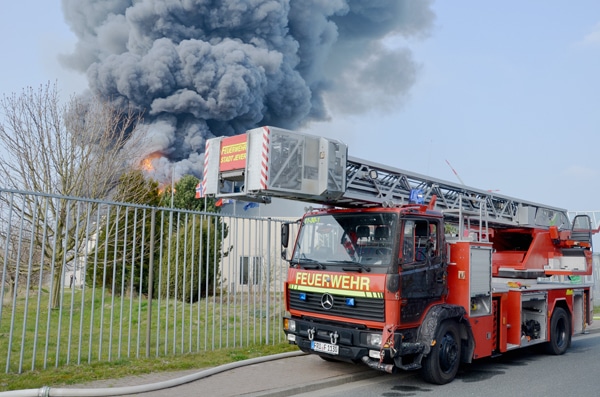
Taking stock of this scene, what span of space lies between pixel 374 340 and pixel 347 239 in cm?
142

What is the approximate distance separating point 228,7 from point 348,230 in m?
60.8

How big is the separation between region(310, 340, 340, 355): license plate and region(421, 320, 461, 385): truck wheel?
1.20 metres

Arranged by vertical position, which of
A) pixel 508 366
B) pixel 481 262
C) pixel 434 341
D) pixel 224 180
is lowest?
pixel 508 366

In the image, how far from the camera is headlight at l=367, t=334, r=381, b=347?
21.7 ft

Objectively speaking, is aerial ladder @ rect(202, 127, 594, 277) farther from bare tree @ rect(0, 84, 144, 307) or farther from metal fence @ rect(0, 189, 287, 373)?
bare tree @ rect(0, 84, 144, 307)

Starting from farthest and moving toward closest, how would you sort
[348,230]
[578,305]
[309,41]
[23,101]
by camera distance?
[309,41]
[23,101]
[578,305]
[348,230]

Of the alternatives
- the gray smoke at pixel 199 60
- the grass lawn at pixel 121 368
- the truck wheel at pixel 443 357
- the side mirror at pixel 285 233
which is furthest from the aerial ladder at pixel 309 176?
the gray smoke at pixel 199 60

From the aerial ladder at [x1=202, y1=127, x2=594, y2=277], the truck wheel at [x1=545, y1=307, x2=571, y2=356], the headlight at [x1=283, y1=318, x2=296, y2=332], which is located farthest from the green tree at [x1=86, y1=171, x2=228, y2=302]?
the truck wheel at [x1=545, y1=307, x2=571, y2=356]

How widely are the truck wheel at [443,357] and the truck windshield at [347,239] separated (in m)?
1.37

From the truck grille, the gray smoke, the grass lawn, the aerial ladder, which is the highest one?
the gray smoke

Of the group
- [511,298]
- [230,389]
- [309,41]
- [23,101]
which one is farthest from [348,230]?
[309,41]

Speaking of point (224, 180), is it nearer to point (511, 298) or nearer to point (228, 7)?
point (511, 298)

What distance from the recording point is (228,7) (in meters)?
62.7

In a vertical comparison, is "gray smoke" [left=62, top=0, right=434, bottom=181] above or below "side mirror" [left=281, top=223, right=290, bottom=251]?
above
